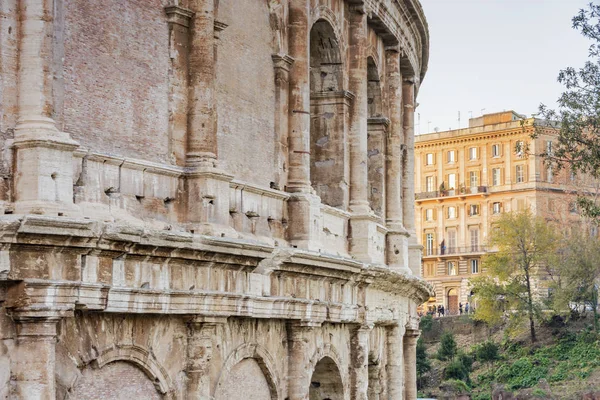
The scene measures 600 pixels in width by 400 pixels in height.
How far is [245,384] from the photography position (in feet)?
54.8

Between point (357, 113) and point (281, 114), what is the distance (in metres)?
3.20

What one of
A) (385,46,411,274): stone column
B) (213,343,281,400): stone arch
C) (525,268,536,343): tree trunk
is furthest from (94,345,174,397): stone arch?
(525,268,536,343): tree trunk

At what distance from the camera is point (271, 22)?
59.1 ft

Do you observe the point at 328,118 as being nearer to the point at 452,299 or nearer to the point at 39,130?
the point at 39,130

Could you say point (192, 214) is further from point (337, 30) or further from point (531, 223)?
point (531, 223)

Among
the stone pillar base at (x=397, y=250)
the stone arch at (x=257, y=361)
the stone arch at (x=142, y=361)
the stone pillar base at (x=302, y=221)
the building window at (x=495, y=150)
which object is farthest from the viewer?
the building window at (x=495, y=150)

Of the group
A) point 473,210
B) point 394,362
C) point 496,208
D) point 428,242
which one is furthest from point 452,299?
point 394,362

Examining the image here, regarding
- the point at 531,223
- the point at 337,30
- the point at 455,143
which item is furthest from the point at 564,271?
the point at 337,30

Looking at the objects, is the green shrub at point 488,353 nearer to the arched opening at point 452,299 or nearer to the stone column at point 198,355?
the arched opening at point 452,299

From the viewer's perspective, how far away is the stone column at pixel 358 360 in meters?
20.9

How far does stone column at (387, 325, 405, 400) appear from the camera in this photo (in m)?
23.8

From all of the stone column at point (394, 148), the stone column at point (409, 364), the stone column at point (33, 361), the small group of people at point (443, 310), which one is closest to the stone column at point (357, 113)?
the stone column at point (394, 148)

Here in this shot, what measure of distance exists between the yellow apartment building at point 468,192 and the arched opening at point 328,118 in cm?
4991

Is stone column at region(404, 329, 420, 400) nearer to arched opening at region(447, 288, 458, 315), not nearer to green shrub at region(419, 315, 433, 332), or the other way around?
green shrub at region(419, 315, 433, 332)
